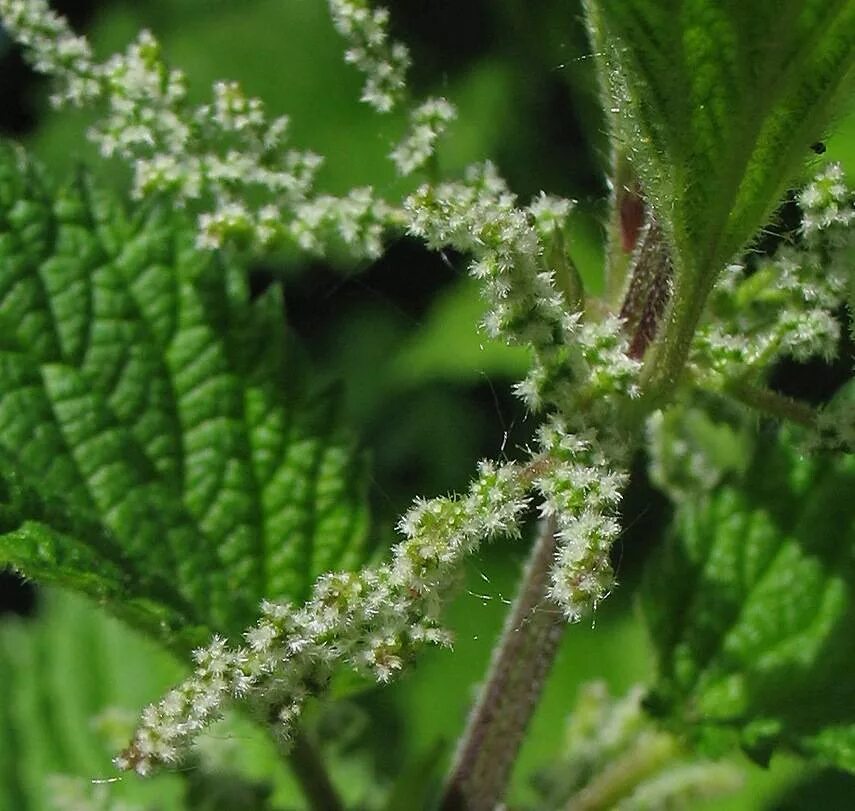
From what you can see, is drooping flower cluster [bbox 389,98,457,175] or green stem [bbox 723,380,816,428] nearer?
green stem [bbox 723,380,816,428]

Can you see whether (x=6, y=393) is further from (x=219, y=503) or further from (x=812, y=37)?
(x=812, y=37)

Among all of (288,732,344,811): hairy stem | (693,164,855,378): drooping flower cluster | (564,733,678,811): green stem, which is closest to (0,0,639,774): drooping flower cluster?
(693,164,855,378): drooping flower cluster

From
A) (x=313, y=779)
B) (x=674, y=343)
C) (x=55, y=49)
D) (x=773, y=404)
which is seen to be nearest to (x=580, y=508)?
(x=674, y=343)

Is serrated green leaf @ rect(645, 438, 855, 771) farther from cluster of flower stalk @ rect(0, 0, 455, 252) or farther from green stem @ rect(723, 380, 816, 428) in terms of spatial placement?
cluster of flower stalk @ rect(0, 0, 455, 252)

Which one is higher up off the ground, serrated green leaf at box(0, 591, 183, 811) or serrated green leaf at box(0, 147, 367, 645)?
serrated green leaf at box(0, 147, 367, 645)

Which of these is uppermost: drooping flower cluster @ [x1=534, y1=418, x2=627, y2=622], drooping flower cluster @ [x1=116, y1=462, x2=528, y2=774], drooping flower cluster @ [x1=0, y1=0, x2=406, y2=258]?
drooping flower cluster @ [x1=0, y1=0, x2=406, y2=258]

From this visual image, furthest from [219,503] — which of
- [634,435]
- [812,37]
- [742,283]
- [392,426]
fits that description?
[392,426]

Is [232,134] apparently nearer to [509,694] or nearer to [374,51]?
[374,51]

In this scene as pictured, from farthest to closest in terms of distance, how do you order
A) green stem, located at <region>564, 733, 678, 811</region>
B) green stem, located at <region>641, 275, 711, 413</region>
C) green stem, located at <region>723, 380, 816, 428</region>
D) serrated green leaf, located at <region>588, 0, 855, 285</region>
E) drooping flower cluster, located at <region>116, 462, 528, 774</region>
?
green stem, located at <region>564, 733, 678, 811</region>, green stem, located at <region>723, 380, 816, 428</region>, green stem, located at <region>641, 275, 711, 413</region>, drooping flower cluster, located at <region>116, 462, 528, 774</region>, serrated green leaf, located at <region>588, 0, 855, 285</region>
